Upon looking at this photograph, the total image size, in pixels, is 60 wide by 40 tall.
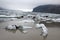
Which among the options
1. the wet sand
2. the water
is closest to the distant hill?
the water

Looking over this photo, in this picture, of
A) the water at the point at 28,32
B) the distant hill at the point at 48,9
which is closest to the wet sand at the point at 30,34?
the water at the point at 28,32

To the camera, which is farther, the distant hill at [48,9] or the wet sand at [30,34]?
the distant hill at [48,9]

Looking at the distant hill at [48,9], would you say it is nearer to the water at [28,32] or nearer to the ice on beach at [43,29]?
the water at [28,32]

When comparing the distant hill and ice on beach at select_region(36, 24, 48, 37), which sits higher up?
the distant hill

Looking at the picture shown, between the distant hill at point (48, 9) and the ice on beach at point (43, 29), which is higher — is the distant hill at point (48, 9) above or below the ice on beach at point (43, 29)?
above

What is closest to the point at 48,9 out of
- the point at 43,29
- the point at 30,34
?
the point at 43,29

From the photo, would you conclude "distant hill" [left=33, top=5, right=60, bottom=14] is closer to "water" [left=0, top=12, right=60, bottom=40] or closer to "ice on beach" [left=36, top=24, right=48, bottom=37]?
"water" [left=0, top=12, right=60, bottom=40]

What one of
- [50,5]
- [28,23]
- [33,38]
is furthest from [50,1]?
[33,38]

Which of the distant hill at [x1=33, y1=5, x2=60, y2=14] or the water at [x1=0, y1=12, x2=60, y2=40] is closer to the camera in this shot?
the water at [x1=0, y1=12, x2=60, y2=40]

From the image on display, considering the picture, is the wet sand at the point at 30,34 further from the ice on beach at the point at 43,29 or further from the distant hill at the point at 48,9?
the distant hill at the point at 48,9

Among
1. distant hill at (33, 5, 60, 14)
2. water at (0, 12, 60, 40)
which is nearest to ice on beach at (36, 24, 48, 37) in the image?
water at (0, 12, 60, 40)

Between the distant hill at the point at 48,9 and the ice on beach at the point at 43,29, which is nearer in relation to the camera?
the ice on beach at the point at 43,29

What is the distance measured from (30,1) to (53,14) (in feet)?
0.84

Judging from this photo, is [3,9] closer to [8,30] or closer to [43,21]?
[8,30]
